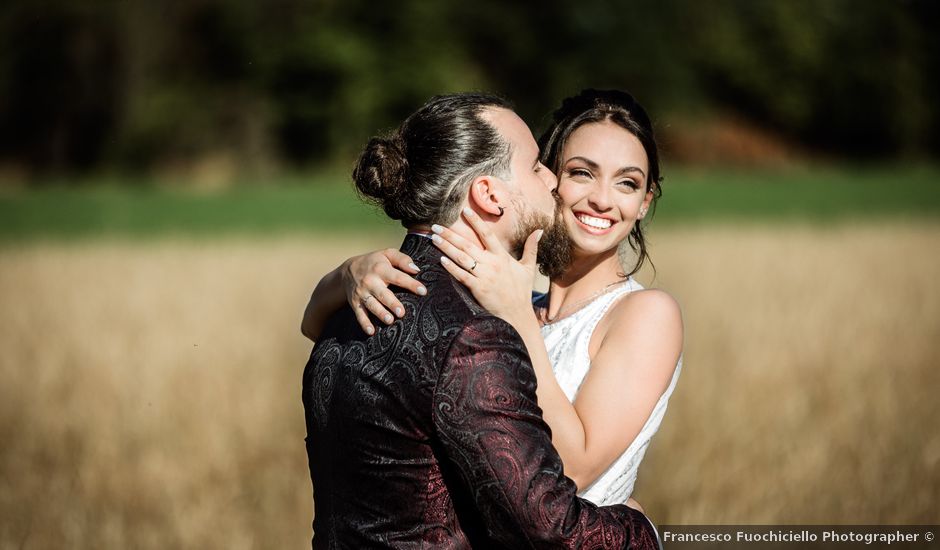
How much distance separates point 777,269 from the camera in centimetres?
1506

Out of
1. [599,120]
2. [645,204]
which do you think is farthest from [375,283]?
[645,204]

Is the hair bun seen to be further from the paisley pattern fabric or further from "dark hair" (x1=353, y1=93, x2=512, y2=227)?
the paisley pattern fabric

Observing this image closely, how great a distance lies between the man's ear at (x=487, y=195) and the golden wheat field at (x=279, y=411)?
3.17 metres

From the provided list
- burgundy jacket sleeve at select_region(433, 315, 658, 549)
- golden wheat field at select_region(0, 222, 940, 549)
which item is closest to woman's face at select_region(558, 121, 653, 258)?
burgundy jacket sleeve at select_region(433, 315, 658, 549)

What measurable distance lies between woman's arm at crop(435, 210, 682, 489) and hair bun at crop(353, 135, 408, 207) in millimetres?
228

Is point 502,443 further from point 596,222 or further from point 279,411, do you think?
point 279,411

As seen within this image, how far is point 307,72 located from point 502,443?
150 ft

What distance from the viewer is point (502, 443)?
2.13 meters

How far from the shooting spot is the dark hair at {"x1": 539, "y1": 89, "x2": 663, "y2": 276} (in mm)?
3408

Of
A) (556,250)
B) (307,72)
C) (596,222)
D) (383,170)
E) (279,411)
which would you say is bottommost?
(279,411)

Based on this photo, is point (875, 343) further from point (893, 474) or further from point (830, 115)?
point (830, 115)

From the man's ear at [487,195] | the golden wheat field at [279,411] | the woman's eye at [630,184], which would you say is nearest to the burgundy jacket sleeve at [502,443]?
the man's ear at [487,195]

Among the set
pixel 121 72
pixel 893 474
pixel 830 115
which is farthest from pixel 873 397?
pixel 830 115

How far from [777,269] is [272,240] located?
13.0 m
